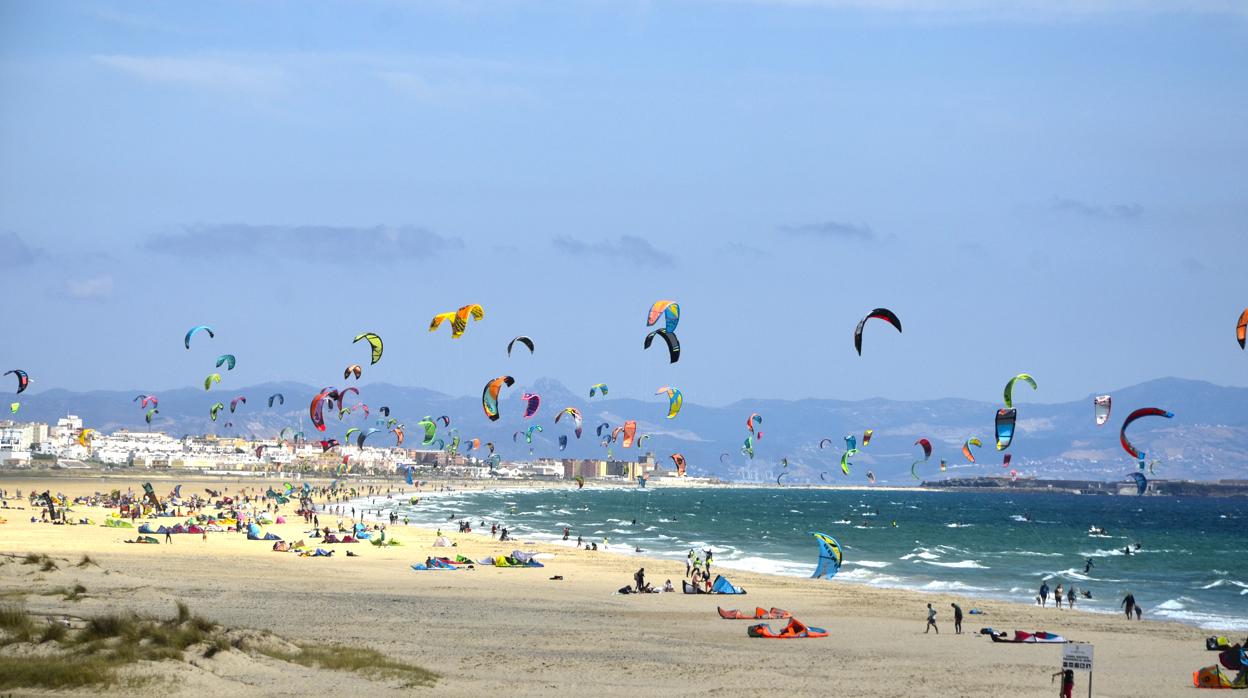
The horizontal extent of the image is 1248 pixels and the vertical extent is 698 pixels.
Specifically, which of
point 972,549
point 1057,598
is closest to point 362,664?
point 1057,598

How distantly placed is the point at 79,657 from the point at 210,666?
1.45 metres

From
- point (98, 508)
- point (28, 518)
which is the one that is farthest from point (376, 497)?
point (28, 518)

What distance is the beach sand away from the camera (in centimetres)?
1852

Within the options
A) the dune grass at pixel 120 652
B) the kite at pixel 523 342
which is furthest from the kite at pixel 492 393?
the dune grass at pixel 120 652

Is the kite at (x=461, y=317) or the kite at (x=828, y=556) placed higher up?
the kite at (x=461, y=317)

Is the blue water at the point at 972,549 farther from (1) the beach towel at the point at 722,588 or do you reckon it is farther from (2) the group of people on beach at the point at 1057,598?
(1) the beach towel at the point at 722,588

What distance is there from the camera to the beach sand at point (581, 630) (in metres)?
18.5

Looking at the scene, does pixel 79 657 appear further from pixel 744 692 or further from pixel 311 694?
pixel 744 692

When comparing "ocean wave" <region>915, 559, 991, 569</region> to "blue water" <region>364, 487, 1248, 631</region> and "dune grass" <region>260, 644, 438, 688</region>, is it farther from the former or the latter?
"dune grass" <region>260, 644, 438, 688</region>

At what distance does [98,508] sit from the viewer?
6444 centimetres

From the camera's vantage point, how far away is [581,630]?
24.7m

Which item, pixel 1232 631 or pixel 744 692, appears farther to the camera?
pixel 1232 631

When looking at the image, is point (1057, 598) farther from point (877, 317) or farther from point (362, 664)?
point (362, 664)

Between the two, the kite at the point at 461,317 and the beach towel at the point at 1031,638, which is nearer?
the beach towel at the point at 1031,638
